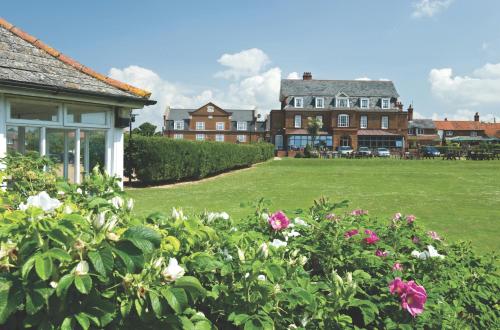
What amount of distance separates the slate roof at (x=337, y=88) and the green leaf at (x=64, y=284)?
61.8 metres

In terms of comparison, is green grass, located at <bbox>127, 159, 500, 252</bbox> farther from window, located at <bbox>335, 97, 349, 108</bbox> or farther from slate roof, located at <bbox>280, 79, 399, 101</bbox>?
slate roof, located at <bbox>280, 79, 399, 101</bbox>

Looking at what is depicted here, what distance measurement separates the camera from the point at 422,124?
8381 cm

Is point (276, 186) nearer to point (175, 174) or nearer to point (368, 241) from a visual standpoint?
point (175, 174)

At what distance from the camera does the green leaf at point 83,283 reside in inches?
56.1

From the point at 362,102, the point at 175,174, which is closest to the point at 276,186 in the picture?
the point at 175,174

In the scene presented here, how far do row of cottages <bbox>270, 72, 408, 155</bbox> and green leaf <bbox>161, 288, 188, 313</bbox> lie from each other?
5899cm

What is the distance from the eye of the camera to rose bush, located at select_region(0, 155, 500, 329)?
4.98ft

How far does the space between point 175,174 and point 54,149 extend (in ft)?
38.6

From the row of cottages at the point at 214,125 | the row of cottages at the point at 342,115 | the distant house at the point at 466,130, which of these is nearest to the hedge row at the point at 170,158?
the row of cottages at the point at 342,115

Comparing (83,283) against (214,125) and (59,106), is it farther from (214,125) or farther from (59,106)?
(214,125)

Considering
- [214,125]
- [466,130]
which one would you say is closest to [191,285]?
[214,125]

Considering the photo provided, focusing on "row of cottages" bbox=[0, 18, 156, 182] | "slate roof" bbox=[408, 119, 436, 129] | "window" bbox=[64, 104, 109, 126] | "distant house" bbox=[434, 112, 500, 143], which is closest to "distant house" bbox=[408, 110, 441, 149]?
"slate roof" bbox=[408, 119, 436, 129]

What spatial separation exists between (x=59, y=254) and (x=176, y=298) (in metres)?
0.44

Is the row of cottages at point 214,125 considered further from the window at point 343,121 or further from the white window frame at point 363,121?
the white window frame at point 363,121
